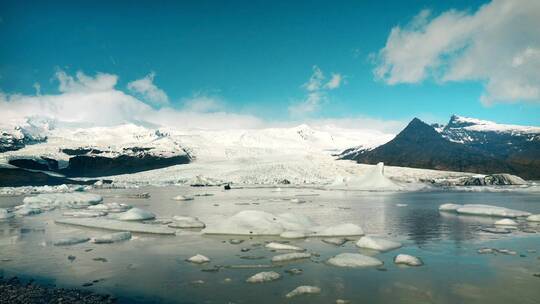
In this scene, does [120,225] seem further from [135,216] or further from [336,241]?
[336,241]

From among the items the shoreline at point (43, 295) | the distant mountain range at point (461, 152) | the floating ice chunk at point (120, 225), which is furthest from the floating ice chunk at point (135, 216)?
the distant mountain range at point (461, 152)

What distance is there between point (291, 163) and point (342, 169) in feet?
30.3

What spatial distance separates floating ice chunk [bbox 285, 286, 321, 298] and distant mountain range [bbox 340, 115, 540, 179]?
118553 mm

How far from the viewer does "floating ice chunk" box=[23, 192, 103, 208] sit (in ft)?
90.0

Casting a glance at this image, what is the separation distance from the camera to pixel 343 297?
7242 mm

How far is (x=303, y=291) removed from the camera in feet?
24.6

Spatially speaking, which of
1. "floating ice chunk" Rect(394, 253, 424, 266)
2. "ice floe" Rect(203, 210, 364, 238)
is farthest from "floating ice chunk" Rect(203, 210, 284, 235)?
"floating ice chunk" Rect(394, 253, 424, 266)

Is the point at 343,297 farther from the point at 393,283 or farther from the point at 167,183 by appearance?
the point at 167,183

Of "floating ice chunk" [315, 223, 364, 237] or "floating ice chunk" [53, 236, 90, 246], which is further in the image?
"floating ice chunk" [315, 223, 364, 237]

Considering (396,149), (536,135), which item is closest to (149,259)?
(396,149)

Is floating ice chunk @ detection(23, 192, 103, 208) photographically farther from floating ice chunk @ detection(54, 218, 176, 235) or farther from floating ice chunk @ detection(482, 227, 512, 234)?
floating ice chunk @ detection(482, 227, 512, 234)

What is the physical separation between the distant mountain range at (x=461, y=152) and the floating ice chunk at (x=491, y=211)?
334 feet

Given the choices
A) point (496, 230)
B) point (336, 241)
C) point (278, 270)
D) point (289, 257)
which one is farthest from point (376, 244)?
point (496, 230)

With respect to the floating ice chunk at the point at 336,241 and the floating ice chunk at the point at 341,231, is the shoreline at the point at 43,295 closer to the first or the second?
the floating ice chunk at the point at 336,241
